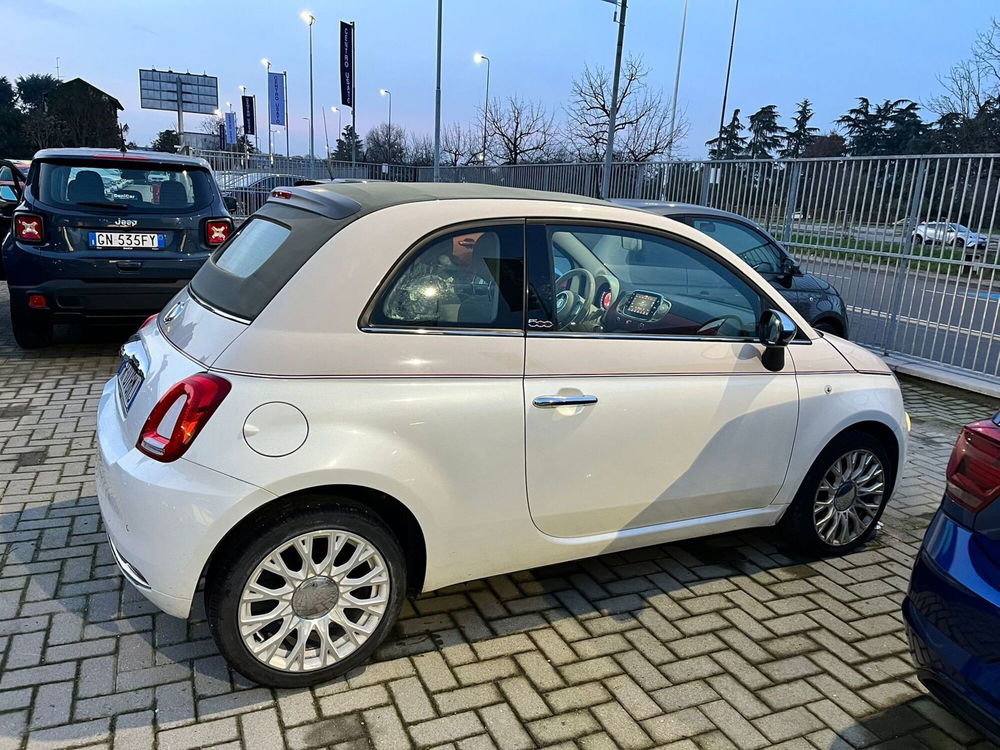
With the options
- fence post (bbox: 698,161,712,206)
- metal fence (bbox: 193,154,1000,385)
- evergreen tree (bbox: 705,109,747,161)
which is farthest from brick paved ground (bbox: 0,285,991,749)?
evergreen tree (bbox: 705,109,747,161)

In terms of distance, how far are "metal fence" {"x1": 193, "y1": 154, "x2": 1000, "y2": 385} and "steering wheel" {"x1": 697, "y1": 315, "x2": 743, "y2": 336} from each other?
5.69 meters

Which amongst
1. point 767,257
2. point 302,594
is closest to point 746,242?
point 767,257

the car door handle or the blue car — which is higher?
the car door handle

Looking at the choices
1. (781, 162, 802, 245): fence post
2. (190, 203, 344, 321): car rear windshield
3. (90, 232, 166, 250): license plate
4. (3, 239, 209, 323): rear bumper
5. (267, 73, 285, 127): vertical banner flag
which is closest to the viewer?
(190, 203, 344, 321): car rear windshield

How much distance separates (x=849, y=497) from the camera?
3834mm

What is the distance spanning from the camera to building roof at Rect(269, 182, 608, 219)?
2.85m

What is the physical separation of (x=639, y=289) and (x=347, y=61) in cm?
3314

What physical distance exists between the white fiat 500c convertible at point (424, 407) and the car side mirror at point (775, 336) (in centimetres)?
1

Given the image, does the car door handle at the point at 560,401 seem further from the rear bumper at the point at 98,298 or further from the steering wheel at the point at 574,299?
the rear bumper at the point at 98,298

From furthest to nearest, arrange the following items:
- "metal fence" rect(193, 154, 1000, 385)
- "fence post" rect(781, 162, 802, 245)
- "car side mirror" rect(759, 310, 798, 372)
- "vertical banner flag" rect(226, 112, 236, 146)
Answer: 1. "vertical banner flag" rect(226, 112, 236, 146)
2. "fence post" rect(781, 162, 802, 245)
3. "metal fence" rect(193, 154, 1000, 385)
4. "car side mirror" rect(759, 310, 798, 372)

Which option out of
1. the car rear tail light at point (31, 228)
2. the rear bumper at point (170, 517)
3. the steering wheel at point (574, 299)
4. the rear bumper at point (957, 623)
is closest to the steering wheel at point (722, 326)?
the steering wheel at point (574, 299)

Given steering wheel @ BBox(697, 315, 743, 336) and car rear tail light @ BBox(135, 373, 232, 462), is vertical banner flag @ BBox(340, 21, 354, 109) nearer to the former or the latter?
steering wheel @ BBox(697, 315, 743, 336)

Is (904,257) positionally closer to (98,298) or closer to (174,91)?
(98,298)

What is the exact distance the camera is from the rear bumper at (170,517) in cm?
241
